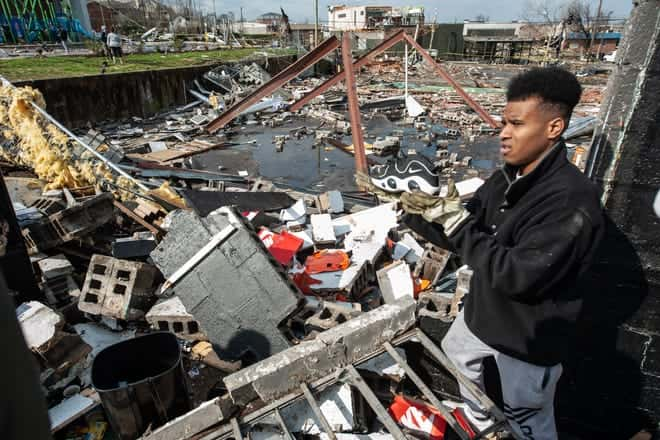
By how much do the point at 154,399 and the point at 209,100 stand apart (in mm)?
15134

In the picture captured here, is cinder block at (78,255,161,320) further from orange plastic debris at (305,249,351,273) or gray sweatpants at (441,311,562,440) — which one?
gray sweatpants at (441,311,562,440)

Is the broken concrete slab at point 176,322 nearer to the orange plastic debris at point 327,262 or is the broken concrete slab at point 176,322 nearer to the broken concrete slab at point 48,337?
the broken concrete slab at point 48,337

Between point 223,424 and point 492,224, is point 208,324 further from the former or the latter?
point 492,224

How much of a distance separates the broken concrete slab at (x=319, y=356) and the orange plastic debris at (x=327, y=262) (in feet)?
4.98

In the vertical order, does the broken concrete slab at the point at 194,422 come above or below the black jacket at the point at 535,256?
below

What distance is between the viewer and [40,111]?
531 cm

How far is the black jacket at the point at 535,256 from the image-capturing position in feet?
4.88

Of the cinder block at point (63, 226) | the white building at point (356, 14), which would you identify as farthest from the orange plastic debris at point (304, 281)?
the white building at point (356, 14)

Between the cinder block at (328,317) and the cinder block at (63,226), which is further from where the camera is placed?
the cinder block at (63,226)

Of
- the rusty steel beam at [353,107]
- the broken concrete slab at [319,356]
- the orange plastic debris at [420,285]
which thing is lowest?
the orange plastic debris at [420,285]

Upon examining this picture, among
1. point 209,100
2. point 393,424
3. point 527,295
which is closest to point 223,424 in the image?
point 393,424

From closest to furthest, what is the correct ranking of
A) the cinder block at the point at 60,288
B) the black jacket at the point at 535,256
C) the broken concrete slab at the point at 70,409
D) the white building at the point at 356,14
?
1. the black jacket at the point at 535,256
2. the broken concrete slab at the point at 70,409
3. the cinder block at the point at 60,288
4. the white building at the point at 356,14

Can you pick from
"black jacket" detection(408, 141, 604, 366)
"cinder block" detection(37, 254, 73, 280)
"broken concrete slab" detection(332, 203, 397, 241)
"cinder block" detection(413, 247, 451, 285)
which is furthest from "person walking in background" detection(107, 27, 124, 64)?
"black jacket" detection(408, 141, 604, 366)

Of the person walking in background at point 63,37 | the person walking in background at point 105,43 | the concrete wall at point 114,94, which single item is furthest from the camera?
the person walking in background at point 63,37
